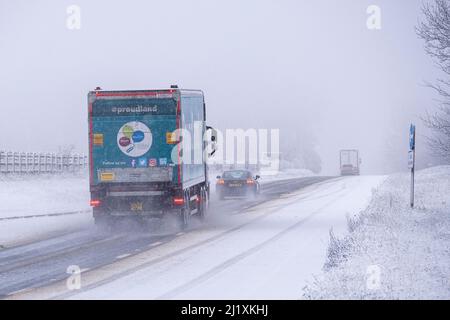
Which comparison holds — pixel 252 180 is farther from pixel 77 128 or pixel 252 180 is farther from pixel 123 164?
pixel 77 128

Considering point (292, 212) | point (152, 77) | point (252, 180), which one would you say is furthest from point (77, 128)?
point (292, 212)

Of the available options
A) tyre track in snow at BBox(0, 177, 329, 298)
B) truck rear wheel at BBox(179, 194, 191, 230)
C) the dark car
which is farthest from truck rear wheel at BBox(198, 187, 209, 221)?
the dark car

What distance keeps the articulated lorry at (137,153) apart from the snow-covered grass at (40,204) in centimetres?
222

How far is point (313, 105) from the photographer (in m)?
134

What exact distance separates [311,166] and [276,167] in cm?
2895

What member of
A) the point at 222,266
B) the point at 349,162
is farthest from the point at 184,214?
the point at 349,162

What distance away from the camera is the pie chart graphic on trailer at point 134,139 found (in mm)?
19734

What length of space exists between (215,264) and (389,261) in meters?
3.24

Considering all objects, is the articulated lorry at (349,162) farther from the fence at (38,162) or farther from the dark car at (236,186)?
the dark car at (236,186)

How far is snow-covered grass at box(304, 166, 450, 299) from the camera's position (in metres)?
8.84

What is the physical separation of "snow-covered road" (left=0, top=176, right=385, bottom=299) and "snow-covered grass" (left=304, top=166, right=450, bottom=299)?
0.56 metres

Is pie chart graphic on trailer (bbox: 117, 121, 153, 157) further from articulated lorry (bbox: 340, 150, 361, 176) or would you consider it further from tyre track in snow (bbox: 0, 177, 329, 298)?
articulated lorry (bbox: 340, 150, 361, 176)

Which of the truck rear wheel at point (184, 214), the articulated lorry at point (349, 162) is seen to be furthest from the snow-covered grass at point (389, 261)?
the articulated lorry at point (349, 162)

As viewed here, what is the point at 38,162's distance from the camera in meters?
47.9
